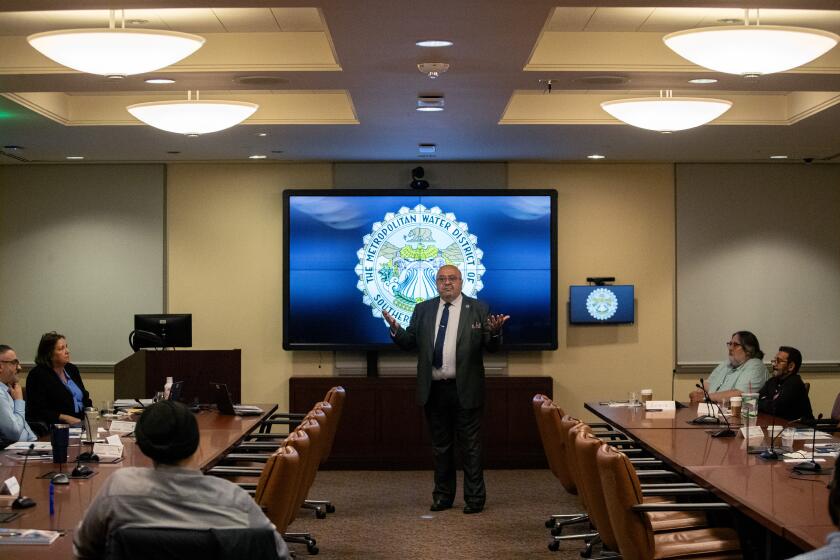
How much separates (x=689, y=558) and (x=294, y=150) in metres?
5.79

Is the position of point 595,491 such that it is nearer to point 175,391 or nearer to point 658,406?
point 658,406

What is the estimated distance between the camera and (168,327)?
9109 millimetres

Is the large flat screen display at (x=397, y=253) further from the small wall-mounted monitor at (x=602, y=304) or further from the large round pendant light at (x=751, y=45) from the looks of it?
the large round pendant light at (x=751, y=45)

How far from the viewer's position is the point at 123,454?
18.7ft

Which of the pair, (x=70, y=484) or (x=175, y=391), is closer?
(x=70, y=484)

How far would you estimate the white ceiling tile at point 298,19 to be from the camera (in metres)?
5.77

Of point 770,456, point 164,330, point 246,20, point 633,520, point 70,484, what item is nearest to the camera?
point 633,520

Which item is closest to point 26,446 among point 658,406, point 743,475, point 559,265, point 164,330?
point 164,330

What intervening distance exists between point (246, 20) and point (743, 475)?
3478mm

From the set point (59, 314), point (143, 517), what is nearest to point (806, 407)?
point (143, 517)

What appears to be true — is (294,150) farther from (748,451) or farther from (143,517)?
(143,517)

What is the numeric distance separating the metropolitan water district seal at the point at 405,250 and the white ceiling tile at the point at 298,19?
4.04 m

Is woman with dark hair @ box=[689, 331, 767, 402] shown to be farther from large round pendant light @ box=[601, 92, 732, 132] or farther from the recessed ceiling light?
the recessed ceiling light

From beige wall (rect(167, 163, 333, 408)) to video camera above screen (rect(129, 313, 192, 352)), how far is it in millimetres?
1238
